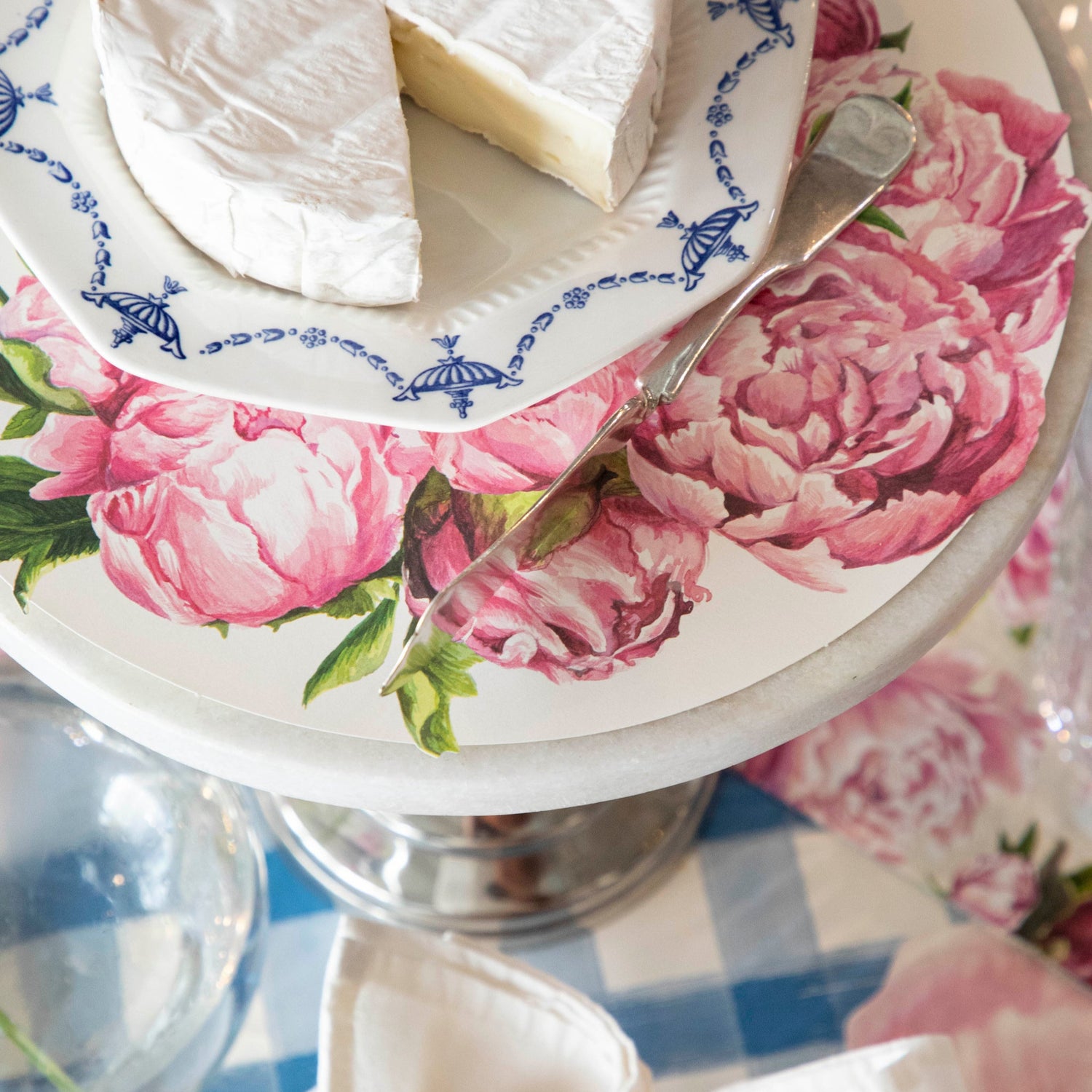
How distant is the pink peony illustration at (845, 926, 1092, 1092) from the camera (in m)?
0.75

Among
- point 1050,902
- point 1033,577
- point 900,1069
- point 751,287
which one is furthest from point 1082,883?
point 751,287

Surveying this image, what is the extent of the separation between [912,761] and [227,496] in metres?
0.57

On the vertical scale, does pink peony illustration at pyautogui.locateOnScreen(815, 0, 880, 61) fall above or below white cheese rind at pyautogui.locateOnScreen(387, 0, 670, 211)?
above

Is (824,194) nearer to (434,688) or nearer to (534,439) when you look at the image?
(534,439)

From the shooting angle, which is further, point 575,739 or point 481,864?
point 481,864

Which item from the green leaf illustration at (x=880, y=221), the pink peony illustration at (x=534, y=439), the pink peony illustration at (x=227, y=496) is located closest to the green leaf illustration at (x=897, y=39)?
the green leaf illustration at (x=880, y=221)

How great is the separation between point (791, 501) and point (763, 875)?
0.41 meters

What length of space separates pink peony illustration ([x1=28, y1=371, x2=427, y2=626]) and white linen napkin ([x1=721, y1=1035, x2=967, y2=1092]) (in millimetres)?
291

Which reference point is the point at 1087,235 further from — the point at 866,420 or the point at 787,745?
the point at 787,745

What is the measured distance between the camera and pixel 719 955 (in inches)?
31.3

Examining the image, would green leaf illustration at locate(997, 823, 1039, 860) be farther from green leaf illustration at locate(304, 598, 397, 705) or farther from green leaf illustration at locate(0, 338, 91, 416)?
green leaf illustration at locate(0, 338, 91, 416)

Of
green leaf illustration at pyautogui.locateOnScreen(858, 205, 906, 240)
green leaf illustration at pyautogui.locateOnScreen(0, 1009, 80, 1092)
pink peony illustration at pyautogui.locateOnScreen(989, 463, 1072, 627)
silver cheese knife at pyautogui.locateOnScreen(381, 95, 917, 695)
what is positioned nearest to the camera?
silver cheese knife at pyautogui.locateOnScreen(381, 95, 917, 695)

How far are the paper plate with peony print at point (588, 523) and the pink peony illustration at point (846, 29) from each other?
10 centimetres

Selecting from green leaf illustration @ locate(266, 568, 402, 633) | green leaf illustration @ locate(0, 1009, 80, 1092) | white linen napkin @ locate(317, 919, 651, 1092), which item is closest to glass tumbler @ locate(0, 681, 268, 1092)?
green leaf illustration @ locate(0, 1009, 80, 1092)
